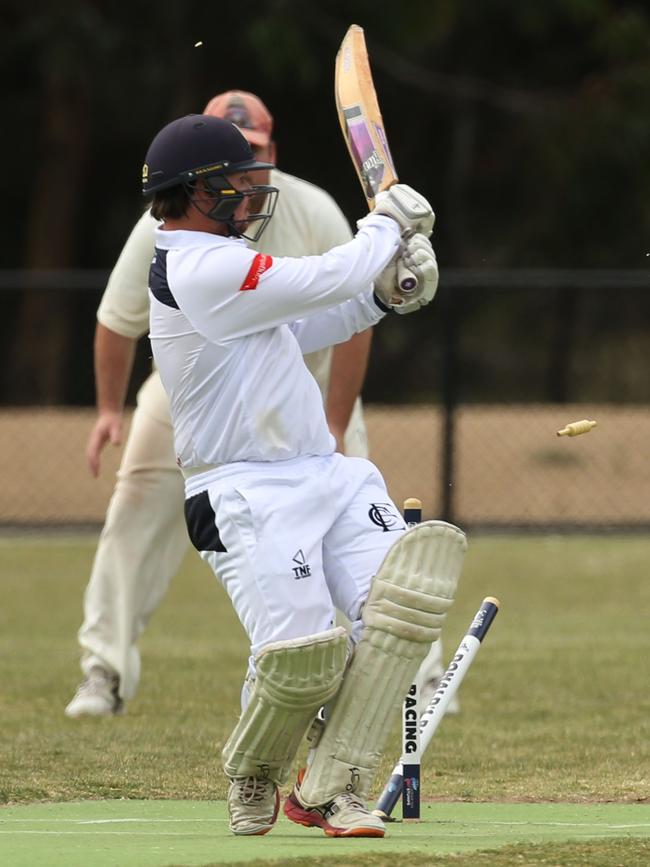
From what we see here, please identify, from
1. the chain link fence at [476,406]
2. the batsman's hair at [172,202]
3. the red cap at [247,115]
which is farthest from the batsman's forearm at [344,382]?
the chain link fence at [476,406]

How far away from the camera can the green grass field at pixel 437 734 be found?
4.95 metres

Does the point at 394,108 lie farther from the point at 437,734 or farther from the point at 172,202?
the point at 172,202

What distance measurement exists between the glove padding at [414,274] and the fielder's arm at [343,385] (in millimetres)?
1809

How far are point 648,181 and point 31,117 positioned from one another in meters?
9.04

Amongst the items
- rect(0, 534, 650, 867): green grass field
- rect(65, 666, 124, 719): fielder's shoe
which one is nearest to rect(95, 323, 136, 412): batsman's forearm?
rect(65, 666, 124, 719): fielder's shoe

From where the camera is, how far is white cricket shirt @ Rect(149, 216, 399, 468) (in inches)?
194

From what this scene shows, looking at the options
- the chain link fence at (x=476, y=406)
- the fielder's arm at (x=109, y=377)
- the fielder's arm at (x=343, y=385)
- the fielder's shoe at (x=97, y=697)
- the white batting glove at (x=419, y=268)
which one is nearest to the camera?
the white batting glove at (x=419, y=268)

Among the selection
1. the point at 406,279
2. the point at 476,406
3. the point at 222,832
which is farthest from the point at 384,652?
the point at 476,406

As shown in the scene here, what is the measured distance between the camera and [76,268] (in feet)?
93.5

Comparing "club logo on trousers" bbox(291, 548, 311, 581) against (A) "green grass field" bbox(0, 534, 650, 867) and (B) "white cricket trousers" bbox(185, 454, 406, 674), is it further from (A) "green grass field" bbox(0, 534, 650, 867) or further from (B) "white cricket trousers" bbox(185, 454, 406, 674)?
(A) "green grass field" bbox(0, 534, 650, 867)

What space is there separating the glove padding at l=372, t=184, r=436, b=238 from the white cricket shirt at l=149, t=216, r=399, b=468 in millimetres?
42

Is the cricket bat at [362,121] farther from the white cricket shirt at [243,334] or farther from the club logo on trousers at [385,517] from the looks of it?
the club logo on trousers at [385,517]

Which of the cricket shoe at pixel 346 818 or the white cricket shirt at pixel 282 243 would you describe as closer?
the cricket shoe at pixel 346 818

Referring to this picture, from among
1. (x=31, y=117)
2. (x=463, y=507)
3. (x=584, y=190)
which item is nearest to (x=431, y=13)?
(x=584, y=190)
